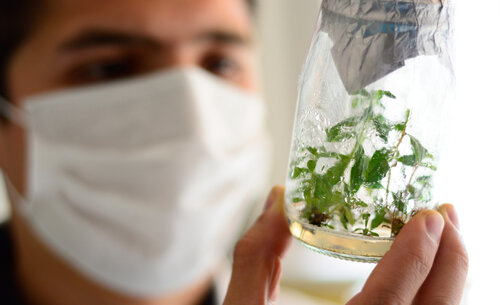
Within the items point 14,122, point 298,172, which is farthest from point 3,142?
point 298,172

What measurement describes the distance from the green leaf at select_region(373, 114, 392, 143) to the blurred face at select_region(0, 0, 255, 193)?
1227mm

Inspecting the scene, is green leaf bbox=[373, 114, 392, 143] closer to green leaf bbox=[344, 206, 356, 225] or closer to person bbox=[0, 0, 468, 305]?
green leaf bbox=[344, 206, 356, 225]

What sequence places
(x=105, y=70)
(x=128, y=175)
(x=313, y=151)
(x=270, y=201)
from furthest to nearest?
(x=105, y=70)
(x=128, y=175)
(x=270, y=201)
(x=313, y=151)

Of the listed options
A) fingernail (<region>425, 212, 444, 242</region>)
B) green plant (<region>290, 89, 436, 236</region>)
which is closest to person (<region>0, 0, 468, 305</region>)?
green plant (<region>290, 89, 436, 236</region>)

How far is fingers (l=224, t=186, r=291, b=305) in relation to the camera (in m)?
0.87

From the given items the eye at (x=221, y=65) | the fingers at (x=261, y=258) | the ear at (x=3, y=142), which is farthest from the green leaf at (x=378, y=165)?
the ear at (x=3, y=142)

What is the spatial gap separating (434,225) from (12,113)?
1.63m

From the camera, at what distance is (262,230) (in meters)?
0.94

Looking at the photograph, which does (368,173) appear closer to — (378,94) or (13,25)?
(378,94)

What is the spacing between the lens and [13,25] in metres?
1.90

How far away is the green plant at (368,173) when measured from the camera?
2.49 feet

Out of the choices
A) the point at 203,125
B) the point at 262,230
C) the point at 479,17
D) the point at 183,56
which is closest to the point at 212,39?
the point at 183,56

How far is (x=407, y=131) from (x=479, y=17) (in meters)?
1.26

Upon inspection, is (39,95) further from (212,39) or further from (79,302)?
(79,302)
